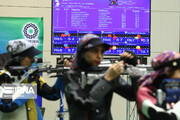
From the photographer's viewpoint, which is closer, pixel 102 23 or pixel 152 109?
pixel 152 109

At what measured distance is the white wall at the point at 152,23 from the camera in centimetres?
636

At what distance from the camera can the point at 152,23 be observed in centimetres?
656

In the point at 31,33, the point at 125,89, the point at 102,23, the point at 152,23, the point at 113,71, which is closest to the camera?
the point at 113,71

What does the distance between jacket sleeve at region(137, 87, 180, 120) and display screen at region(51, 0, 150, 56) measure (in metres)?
4.04

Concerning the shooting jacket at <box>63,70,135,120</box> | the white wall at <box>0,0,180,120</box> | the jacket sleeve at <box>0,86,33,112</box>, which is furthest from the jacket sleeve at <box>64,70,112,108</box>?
the white wall at <box>0,0,180,120</box>

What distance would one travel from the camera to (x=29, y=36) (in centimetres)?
625

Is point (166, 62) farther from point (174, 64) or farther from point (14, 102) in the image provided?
point (14, 102)

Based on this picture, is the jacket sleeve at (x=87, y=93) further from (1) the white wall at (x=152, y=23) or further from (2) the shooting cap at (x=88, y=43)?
(1) the white wall at (x=152, y=23)

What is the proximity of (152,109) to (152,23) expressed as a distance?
4936mm

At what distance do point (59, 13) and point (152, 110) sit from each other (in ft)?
14.4

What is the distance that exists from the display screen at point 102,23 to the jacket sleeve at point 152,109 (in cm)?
404

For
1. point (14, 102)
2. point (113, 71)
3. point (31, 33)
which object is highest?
point (31, 33)

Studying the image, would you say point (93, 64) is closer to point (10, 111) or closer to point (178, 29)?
point (10, 111)

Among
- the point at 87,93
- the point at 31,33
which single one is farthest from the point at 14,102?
the point at 31,33
